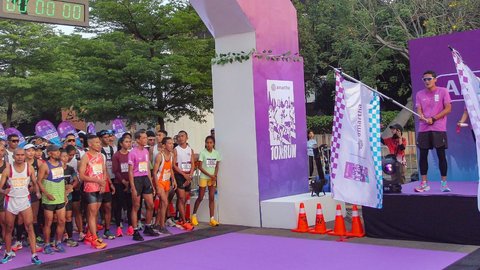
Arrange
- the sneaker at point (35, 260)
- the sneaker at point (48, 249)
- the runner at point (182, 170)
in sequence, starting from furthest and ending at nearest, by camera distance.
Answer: the runner at point (182, 170) < the sneaker at point (48, 249) < the sneaker at point (35, 260)

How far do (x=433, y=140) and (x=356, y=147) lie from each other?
1.19 m

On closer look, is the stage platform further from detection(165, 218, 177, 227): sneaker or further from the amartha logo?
detection(165, 218, 177, 227): sneaker

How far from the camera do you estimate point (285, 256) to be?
7.02 meters

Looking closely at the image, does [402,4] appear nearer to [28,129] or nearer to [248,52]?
[248,52]

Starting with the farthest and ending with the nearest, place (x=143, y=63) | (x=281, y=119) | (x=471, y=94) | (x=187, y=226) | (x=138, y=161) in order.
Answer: (x=143, y=63)
(x=281, y=119)
(x=187, y=226)
(x=138, y=161)
(x=471, y=94)

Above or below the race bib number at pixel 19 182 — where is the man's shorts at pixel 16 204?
below

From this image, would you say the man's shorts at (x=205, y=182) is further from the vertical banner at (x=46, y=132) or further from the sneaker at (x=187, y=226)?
the vertical banner at (x=46, y=132)

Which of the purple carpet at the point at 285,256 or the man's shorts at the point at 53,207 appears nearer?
the purple carpet at the point at 285,256

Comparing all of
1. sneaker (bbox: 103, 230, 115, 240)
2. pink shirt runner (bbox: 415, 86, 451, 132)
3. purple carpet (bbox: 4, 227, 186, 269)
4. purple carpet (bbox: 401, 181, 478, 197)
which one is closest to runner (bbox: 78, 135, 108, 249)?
purple carpet (bbox: 4, 227, 186, 269)

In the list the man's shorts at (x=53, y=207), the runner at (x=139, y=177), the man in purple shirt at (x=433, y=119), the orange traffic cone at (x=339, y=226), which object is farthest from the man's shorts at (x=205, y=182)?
the man in purple shirt at (x=433, y=119)

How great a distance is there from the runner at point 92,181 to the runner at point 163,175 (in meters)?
1.04

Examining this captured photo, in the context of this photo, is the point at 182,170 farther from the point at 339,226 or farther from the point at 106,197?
the point at 339,226

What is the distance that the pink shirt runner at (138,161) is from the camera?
8461 millimetres

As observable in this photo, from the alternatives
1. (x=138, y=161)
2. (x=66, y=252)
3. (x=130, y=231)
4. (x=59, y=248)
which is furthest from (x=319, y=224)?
(x=59, y=248)
